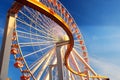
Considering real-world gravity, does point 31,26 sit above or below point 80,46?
above

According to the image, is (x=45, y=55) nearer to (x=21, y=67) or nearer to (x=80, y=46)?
(x=21, y=67)

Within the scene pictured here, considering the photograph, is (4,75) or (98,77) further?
(98,77)

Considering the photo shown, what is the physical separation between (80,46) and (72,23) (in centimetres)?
298

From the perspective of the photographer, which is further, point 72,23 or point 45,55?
point 72,23

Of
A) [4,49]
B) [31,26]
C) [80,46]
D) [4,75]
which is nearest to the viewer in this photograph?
[4,75]

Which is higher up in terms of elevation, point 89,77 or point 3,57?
point 3,57

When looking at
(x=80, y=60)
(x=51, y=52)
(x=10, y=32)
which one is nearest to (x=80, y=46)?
(x=80, y=60)

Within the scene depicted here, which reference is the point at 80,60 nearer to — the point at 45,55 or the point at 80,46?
the point at 80,46

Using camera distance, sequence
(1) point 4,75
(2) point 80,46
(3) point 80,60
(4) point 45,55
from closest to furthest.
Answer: (1) point 4,75 < (4) point 45,55 < (3) point 80,60 < (2) point 80,46

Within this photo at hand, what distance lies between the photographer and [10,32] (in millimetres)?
12797

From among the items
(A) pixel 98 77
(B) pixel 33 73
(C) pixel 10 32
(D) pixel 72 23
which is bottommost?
(A) pixel 98 77

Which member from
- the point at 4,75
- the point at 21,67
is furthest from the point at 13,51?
the point at 4,75

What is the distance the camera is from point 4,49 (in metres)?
12.1

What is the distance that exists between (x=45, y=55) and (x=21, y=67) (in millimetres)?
2708
